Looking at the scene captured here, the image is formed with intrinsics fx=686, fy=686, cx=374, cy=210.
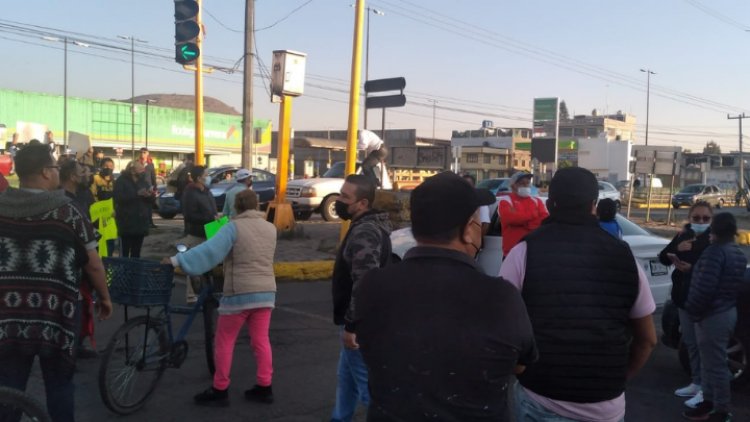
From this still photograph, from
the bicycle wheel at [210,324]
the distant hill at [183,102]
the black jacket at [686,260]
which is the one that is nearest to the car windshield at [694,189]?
the black jacket at [686,260]

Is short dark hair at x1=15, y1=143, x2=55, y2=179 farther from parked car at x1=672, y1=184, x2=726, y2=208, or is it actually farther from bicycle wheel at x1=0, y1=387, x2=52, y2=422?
parked car at x1=672, y1=184, x2=726, y2=208

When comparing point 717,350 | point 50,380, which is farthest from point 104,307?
point 717,350

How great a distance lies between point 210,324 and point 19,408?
2.35 metres

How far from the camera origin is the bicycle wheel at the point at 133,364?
192 inches

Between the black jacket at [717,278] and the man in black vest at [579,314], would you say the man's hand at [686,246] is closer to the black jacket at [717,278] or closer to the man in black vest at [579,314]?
the black jacket at [717,278]

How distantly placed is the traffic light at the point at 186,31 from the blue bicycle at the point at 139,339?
7861 millimetres

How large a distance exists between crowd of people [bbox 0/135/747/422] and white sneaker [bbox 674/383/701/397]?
0.13m

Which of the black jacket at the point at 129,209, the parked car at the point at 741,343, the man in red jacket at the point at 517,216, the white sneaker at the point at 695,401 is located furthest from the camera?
the black jacket at the point at 129,209

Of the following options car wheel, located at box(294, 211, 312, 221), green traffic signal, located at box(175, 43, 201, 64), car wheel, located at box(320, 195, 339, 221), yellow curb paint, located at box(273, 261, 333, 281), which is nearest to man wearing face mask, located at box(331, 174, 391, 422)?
yellow curb paint, located at box(273, 261, 333, 281)

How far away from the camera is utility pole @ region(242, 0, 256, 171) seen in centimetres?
1460

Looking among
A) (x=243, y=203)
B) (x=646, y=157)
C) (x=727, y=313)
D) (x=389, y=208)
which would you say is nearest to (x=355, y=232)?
(x=389, y=208)

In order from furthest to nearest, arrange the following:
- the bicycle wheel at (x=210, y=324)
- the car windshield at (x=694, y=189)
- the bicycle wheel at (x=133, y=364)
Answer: the car windshield at (x=694, y=189) → the bicycle wheel at (x=210, y=324) → the bicycle wheel at (x=133, y=364)

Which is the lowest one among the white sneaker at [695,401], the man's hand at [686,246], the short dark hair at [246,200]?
the white sneaker at [695,401]

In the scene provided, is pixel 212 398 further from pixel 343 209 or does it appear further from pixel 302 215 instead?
pixel 302 215
